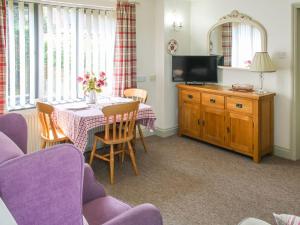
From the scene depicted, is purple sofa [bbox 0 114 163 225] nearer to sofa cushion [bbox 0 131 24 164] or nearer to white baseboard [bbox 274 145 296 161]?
sofa cushion [bbox 0 131 24 164]

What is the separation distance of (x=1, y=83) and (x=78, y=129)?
3.76 feet

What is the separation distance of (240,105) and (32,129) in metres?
2.84

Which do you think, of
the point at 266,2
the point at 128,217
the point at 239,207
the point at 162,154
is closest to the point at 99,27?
the point at 162,154

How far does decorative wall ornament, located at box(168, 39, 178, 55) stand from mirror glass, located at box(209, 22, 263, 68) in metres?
0.58

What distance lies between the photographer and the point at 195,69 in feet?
18.0

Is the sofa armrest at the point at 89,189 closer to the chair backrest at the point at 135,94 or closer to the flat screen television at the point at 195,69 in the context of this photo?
the chair backrest at the point at 135,94

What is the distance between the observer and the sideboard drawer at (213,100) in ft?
15.9

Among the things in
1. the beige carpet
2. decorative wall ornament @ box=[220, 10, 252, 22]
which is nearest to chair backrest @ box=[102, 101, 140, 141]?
the beige carpet

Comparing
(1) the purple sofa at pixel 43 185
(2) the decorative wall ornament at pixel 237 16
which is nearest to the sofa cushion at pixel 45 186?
(1) the purple sofa at pixel 43 185

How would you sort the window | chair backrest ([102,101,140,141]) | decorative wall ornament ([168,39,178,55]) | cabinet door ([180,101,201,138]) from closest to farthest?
chair backrest ([102,101,140,141]), the window, cabinet door ([180,101,201,138]), decorative wall ornament ([168,39,178,55])

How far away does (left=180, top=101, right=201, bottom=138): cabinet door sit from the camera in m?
5.30

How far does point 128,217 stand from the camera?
1769 mm

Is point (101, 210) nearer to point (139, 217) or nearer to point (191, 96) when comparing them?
point (139, 217)

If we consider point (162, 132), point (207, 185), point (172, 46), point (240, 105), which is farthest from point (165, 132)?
point (207, 185)
